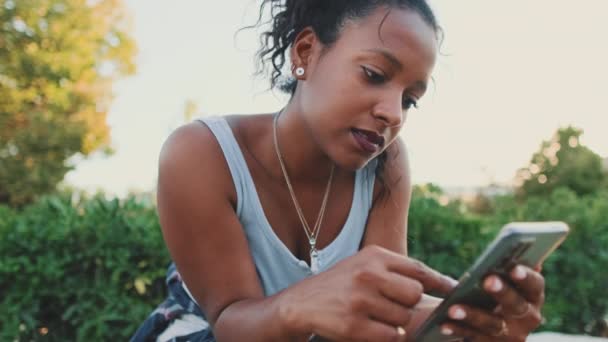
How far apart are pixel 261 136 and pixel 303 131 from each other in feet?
0.67

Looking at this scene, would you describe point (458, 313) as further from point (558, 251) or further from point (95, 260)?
point (558, 251)

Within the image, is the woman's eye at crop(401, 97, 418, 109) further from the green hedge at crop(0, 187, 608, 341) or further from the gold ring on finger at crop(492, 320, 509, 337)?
the green hedge at crop(0, 187, 608, 341)

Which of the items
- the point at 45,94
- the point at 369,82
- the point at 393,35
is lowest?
the point at 45,94

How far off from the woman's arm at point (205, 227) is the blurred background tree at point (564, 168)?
773 inches

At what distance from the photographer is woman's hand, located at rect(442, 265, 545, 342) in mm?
1284

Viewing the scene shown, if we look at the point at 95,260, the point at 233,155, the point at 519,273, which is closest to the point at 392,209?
the point at 233,155

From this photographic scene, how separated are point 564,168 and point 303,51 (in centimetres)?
2118

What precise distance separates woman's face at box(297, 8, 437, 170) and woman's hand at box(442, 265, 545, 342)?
2.25 feet

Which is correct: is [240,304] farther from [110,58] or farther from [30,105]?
[110,58]

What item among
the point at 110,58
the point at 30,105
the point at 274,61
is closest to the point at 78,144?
the point at 30,105

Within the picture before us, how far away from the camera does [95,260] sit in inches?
147

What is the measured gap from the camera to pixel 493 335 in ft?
4.76

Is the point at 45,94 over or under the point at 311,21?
under

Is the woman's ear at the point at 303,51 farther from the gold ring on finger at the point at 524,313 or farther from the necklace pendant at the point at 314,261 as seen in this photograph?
the gold ring on finger at the point at 524,313
